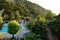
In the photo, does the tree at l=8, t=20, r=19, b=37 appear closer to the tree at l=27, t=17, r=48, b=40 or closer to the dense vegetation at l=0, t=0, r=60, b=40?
the dense vegetation at l=0, t=0, r=60, b=40

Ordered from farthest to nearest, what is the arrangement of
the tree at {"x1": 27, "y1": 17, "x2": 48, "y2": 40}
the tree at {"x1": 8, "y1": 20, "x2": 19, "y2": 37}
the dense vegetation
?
1. the tree at {"x1": 8, "y1": 20, "x2": 19, "y2": 37}
2. the tree at {"x1": 27, "y1": 17, "x2": 48, "y2": 40}
3. the dense vegetation

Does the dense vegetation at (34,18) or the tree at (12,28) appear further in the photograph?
the tree at (12,28)

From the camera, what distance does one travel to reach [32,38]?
10742 millimetres

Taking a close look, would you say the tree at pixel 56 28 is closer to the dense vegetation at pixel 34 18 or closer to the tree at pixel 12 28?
the dense vegetation at pixel 34 18

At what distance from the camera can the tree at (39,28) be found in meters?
11.1

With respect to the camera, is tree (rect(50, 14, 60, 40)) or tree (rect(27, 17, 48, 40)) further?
tree (rect(27, 17, 48, 40))

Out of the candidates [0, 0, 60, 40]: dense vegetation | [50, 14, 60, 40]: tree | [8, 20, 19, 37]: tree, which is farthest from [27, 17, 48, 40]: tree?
[50, 14, 60, 40]: tree

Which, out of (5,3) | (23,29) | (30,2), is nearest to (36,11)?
(30,2)

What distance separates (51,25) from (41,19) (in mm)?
1890

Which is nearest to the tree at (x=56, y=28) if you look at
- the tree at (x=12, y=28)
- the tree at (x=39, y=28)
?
the tree at (x=39, y=28)

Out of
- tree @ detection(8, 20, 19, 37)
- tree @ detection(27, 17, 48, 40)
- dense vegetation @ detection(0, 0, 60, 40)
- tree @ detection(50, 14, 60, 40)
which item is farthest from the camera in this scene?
tree @ detection(8, 20, 19, 37)

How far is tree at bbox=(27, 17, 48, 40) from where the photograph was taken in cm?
1114

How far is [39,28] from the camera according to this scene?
11.8 meters

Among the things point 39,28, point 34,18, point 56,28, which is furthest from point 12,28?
point 56,28
